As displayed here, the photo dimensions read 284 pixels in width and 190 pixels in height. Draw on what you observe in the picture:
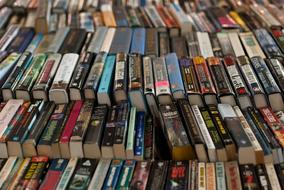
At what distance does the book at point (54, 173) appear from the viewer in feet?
3.91

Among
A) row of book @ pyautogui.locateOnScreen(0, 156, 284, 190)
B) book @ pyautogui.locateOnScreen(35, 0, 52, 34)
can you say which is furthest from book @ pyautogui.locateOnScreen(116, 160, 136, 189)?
book @ pyautogui.locateOnScreen(35, 0, 52, 34)

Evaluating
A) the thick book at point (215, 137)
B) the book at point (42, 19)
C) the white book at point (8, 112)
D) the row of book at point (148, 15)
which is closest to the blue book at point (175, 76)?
the thick book at point (215, 137)

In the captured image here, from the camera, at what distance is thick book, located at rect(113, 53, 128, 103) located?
1413 mm

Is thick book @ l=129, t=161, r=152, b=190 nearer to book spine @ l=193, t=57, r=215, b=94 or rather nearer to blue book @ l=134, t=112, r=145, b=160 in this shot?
blue book @ l=134, t=112, r=145, b=160

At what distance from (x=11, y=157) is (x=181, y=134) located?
0.47m

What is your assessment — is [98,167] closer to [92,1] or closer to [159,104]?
[159,104]

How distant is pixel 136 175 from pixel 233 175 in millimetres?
245

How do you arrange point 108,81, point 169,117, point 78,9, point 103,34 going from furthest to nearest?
point 78,9
point 103,34
point 108,81
point 169,117

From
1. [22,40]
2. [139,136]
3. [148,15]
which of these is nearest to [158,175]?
[139,136]

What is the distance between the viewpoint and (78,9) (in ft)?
6.93

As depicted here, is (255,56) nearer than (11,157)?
No

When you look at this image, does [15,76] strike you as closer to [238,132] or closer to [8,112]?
[8,112]

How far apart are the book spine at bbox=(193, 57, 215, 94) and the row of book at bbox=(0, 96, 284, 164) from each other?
60mm

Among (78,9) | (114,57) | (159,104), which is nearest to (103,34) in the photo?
(114,57)
